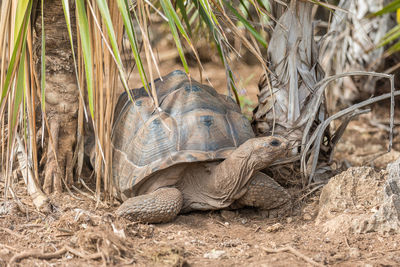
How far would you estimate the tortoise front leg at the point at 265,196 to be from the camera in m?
3.39

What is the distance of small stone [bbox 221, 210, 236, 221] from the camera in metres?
3.45

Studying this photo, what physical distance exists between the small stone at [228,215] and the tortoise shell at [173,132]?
1.27ft

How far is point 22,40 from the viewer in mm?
2854

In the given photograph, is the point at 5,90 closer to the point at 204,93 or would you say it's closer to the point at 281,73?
the point at 204,93

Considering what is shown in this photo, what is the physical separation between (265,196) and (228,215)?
274mm

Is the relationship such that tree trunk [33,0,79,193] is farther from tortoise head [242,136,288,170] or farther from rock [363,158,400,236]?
rock [363,158,400,236]

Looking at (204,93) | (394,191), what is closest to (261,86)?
(204,93)

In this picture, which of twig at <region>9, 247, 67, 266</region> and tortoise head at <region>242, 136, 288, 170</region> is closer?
twig at <region>9, 247, 67, 266</region>

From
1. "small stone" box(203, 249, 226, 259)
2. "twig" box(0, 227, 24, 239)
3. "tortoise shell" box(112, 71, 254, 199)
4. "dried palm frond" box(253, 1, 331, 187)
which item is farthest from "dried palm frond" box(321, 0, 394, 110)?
"twig" box(0, 227, 24, 239)

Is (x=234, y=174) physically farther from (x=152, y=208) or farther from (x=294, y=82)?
(x=294, y=82)

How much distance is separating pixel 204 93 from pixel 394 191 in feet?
4.58

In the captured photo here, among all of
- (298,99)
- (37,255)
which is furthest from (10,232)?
(298,99)

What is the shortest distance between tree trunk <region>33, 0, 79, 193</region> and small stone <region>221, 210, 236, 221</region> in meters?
1.10

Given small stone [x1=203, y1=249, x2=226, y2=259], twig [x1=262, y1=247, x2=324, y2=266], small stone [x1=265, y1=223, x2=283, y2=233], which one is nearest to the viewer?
twig [x1=262, y1=247, x2=324, y2=266]
